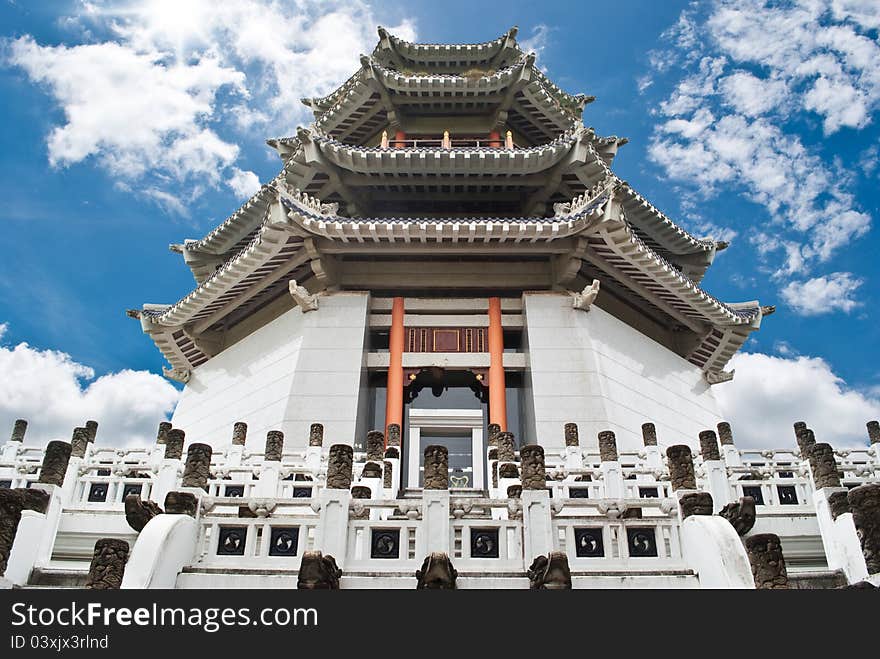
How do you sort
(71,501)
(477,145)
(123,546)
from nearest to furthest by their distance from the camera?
(123,546) → (71,501) → (477,145)

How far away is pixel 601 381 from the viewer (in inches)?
727

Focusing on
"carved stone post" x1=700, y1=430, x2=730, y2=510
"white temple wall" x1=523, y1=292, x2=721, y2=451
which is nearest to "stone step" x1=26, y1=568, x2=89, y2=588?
"carved stone post" x1=700, y1=430, x2=730, y2=510

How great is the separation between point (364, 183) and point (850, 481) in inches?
629

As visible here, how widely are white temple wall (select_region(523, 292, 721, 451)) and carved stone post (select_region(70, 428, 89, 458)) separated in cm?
1031

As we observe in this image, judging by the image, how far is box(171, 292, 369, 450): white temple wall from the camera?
17938 mm

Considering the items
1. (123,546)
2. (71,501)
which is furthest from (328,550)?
(71,501)

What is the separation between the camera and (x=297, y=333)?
20062 millimetres

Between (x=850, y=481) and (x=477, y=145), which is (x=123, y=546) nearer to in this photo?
(x=850, y=481)

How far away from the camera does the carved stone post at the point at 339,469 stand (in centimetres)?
789

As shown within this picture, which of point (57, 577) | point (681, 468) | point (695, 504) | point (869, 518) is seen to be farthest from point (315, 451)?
point (869, 518)

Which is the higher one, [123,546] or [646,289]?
[646,289]

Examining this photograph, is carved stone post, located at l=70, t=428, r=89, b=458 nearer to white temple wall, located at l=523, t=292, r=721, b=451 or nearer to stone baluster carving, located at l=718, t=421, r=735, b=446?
white temple wall, located at l=523, t=292, r=721, b=451

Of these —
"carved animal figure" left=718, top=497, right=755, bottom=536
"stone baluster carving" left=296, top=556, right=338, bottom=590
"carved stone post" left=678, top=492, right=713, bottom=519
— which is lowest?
"stone baluster carving" left=296, top=556, right=338, bottom=590

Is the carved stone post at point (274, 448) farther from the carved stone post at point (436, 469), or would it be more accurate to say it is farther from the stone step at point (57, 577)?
the carved stone post at point (436, 469)
